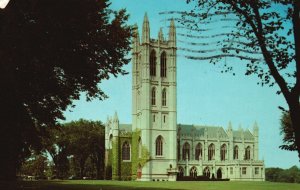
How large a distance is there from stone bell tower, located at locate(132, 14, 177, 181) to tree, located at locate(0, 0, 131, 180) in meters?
56.6

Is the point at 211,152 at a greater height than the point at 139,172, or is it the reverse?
the point at 211,152

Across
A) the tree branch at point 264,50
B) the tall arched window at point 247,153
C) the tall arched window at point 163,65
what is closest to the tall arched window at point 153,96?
the tall arched window at point 163,65

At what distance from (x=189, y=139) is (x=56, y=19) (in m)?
74.4

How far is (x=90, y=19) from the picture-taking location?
18.7 metres

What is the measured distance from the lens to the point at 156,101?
269 ft

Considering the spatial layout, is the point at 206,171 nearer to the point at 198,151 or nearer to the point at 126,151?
the point at 198,151

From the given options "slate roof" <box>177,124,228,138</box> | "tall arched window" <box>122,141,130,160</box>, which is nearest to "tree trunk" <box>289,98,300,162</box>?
"tall arched window" <box>122,141,130,160</box>

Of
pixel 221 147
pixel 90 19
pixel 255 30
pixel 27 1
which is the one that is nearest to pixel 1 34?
pixel 27 1

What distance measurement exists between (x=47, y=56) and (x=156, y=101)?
6470 cm

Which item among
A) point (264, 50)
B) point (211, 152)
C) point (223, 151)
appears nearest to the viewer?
point (264, 50)

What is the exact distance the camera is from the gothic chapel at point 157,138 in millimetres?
78562

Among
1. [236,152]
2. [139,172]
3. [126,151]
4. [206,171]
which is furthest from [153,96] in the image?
[236,152]

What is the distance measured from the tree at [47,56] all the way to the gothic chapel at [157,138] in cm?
5404

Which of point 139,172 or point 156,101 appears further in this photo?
point 156,101
